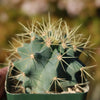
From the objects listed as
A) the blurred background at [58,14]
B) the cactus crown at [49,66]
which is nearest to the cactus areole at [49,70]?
the cactus crown at [49,66]

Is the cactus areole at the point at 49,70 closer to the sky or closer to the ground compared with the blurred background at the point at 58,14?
closer to the ground

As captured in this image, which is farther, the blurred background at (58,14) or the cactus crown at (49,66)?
the blurred background at (58,14)

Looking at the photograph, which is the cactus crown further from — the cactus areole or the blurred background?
the blurred background

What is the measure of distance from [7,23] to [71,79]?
193 cm

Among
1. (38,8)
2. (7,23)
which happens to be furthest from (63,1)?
(7,23)

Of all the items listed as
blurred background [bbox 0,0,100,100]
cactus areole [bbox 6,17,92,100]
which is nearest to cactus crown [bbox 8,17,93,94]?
cactus areole [bbox 6,17,92,100]

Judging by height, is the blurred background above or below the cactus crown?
above

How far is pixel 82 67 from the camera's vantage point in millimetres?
933

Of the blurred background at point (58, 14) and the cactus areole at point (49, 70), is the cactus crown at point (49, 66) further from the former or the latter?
the blurred background at point (58, 14)

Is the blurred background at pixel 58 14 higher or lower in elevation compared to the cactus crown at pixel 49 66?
higher

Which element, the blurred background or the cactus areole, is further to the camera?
the blurred background

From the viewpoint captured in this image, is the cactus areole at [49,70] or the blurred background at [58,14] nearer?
the cactus areole at [49,70]

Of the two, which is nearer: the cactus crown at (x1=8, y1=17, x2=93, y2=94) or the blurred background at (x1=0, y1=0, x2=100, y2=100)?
the cactus crown at (x1=8, y1=17, x2=93, y2=94)

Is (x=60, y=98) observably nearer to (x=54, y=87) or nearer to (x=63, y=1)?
(x=54, y=87)
